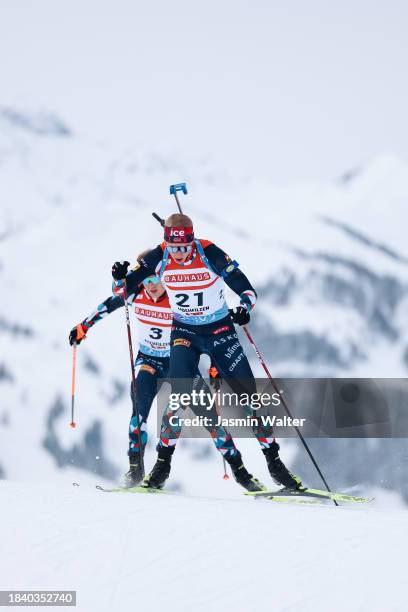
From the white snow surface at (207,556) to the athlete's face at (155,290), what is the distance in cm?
330

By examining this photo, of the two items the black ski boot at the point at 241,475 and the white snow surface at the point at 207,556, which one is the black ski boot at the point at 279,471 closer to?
the black ski boot at the point at 241,475

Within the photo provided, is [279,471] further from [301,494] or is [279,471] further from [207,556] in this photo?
→ [207,556]

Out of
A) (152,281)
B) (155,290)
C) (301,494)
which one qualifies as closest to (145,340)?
(155,290)

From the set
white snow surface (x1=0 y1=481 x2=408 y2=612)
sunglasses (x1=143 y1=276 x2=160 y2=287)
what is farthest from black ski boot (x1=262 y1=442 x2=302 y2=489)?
sunglasses (x1=143 y1=276 x2=160 y2=287)

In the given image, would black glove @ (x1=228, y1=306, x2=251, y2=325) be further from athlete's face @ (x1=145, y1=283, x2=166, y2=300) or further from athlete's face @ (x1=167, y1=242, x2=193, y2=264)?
athlete's face @ (x1=145, y1=283, x2=166, y2=300)

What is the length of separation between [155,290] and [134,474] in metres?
2.23

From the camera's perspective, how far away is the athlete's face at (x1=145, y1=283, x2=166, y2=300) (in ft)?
32.0

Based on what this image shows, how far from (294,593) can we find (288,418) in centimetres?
416

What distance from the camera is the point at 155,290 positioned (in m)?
9.77

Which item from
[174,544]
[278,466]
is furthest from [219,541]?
[278,466]

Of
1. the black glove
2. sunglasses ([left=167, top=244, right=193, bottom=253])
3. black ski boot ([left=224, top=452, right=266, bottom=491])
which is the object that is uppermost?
sunglasses ([left=167, top=244, right=193, bottom=253])

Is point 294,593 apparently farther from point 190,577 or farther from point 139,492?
point 139,492

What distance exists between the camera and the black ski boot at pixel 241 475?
8617mm

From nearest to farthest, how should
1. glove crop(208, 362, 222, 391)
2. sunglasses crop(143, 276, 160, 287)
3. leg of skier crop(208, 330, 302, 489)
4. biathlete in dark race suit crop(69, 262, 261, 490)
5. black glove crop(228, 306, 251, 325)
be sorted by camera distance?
black glove crop(228, 306, 251, 325)
leg of skier crop(208, 330, 302, 489)
glove crop(208, 362, 222, 391)
biathlete in dark race suit crop(69, 262, 261, 490)
sunglasses crop(143, 276, 160, 287)
